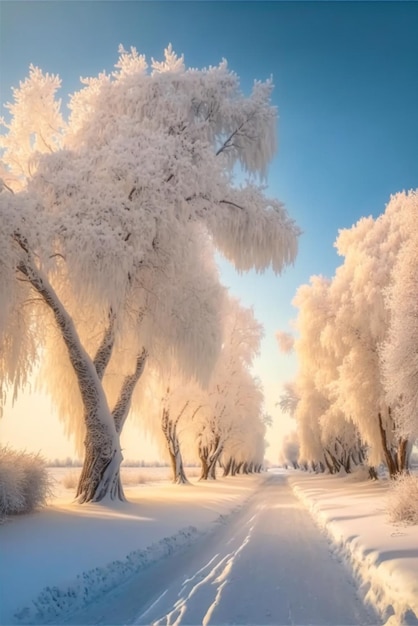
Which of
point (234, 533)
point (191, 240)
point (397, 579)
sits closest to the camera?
point (397, 579)

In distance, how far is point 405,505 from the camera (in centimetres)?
942

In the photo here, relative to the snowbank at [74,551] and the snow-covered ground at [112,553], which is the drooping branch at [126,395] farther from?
the snow-covered ground at [112,553]

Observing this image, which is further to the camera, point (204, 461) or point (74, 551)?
point (204, 461)

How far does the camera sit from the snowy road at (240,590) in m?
4.34

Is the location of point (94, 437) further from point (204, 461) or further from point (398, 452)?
point (204, 461)

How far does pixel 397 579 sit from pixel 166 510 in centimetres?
807

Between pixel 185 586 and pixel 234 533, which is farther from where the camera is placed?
pixel 234 533

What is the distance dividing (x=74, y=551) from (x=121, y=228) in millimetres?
6917

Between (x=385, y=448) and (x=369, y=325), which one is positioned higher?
(x=369, y=325)

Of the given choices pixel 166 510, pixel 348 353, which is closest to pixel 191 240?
pixel 166 510

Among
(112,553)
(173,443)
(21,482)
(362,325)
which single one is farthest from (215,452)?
(112,553)

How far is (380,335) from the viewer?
19.2 m

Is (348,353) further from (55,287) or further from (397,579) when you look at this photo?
(397,579)

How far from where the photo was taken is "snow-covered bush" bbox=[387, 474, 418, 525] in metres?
9.17
